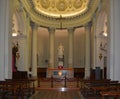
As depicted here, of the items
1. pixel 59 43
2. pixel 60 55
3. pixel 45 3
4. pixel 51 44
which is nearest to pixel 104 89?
pixel 60 55

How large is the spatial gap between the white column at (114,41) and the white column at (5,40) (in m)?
5.25

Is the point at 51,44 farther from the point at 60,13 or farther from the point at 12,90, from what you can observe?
the point at 12,90

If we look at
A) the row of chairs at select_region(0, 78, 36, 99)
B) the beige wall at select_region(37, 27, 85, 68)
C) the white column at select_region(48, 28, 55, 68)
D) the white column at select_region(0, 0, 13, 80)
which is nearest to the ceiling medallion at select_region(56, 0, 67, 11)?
the white column at select_region(48, 28, 55, 68)

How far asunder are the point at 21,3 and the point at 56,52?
36.7ft

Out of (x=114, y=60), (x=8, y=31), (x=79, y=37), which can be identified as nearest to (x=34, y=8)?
(x=79, y=37)

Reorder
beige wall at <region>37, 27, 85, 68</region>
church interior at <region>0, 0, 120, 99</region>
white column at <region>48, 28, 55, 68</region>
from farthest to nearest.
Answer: beige wall at <region>37, 27, 85, 68</region>, white column at <region>48, 28, 55, 68</region>, church interior at <region>0, 0, 120, 99</region>

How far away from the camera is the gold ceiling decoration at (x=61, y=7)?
2734 cm

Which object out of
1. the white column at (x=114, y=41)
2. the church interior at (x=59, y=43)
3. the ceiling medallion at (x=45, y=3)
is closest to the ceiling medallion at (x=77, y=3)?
the church interior at (x=59, y=43)

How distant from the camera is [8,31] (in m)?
13.5

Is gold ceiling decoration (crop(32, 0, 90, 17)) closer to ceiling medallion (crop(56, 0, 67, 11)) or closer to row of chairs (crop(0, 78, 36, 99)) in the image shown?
ceiling medallion (crop(56, 0, 67, 11))

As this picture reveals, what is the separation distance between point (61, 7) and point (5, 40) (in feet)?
52.2

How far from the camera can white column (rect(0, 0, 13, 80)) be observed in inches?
522

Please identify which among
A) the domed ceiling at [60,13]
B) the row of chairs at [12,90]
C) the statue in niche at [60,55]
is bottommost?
the row of chairs at [12,90]

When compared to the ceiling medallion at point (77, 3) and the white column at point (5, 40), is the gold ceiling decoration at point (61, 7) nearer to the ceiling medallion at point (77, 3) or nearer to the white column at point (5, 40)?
the ceiling medallion at point (77, 3)
